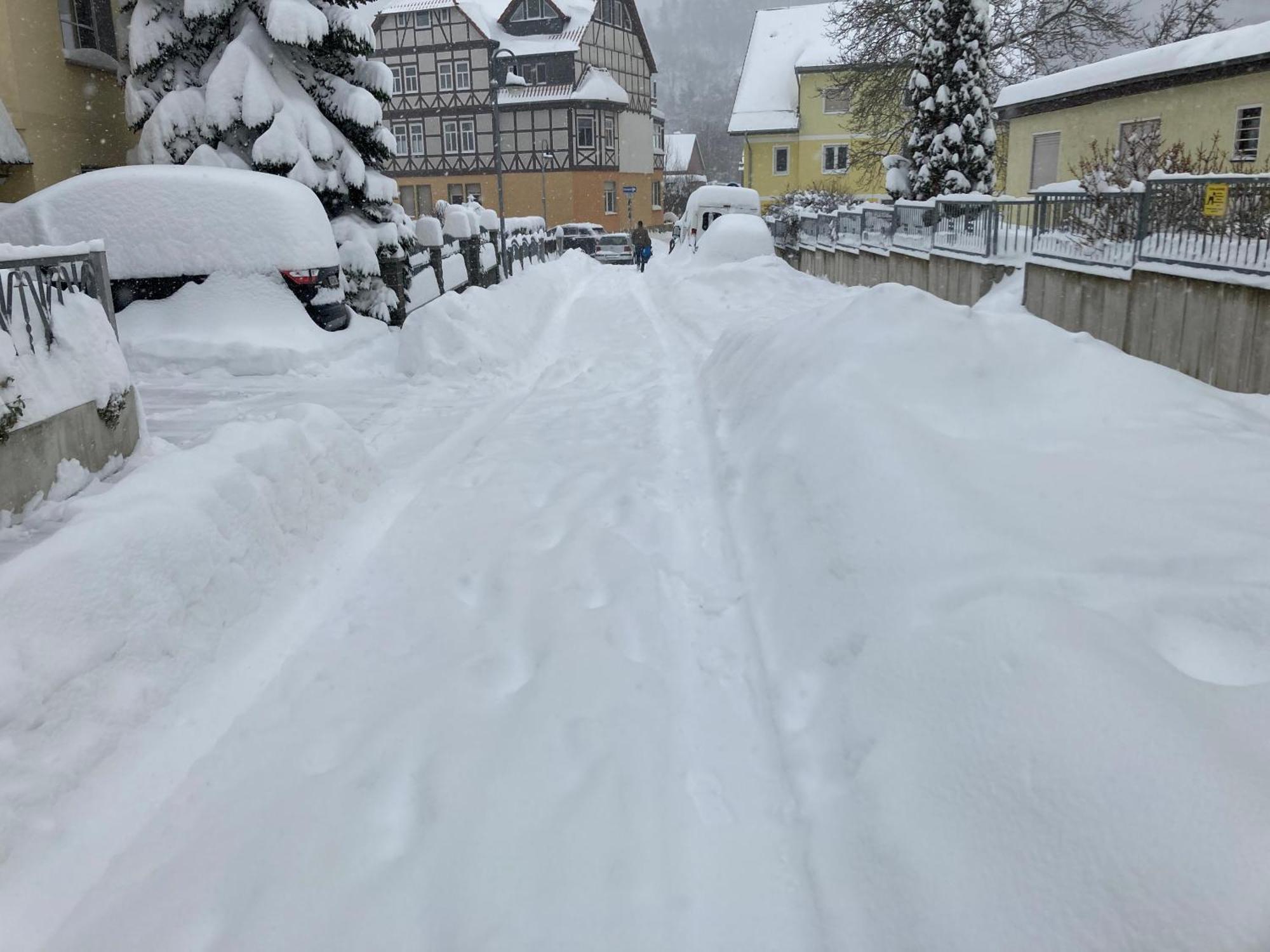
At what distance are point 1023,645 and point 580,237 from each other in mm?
38682

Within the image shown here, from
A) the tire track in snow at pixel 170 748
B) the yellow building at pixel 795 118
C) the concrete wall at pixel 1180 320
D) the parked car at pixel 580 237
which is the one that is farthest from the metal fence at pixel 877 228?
the yellow building at pixel 795 118

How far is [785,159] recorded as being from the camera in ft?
164

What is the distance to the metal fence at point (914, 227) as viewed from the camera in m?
15.1

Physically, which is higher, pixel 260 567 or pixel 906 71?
pixel 906 71

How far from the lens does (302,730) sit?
3.51 m

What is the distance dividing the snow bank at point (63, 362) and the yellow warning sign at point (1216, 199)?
8.28m

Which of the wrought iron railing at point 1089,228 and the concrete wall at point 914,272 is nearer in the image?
the wrought iron railing at point 1089,228

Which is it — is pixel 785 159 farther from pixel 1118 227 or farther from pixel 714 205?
pixel 1118 227

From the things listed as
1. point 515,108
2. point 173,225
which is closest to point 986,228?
point 173,225

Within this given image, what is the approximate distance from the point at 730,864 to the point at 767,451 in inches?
141

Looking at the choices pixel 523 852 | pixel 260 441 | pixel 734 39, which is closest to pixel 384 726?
pixel 523 852

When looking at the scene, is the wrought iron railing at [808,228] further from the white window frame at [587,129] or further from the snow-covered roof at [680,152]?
the snow-covered roof at [680,152]

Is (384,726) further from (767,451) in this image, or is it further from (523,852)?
(767,451)

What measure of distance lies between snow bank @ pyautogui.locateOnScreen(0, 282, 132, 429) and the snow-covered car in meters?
4.94
